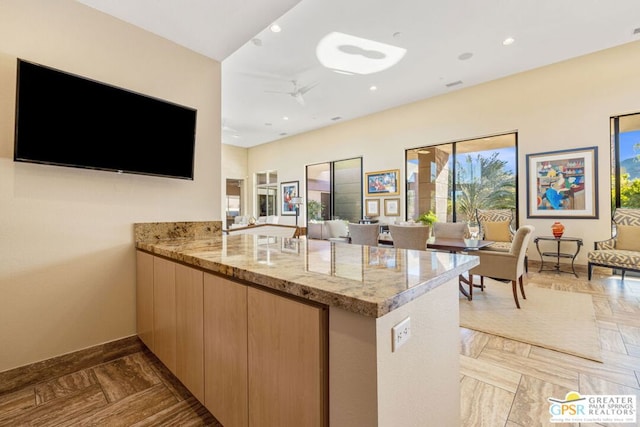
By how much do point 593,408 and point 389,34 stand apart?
4.26 metres

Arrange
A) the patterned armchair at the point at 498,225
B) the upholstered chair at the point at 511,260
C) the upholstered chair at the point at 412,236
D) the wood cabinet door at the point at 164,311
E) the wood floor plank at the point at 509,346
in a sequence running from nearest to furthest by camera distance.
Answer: the wood cabinet door at the point at 164,311 → the wood floor plank at the point at 509,346 → the upholstered chair at the point at 511,260 → the upholstered chair at the point at 412,236 → the patterned armchair at the point at 498,225

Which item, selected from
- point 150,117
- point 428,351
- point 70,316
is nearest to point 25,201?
point 70,316

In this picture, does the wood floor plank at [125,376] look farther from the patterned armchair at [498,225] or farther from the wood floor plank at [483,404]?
the patterned armchair at [498,225]

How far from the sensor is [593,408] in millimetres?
1579

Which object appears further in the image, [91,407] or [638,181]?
[638,181]

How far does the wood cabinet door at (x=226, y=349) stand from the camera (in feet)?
3.72

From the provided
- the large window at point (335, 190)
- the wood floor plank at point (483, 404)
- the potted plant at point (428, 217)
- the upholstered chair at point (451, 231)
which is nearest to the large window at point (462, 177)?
the potted plant at point (428, 217)

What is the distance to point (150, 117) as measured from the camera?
2.24 m

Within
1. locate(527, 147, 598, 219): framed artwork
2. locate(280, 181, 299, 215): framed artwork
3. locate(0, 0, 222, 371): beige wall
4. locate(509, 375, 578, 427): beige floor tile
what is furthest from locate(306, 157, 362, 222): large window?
locate(509, 375, 578, 427): beige floor tile

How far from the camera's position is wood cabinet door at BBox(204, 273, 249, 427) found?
113cm

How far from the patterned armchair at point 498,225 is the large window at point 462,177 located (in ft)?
1.14

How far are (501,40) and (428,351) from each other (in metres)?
4.80

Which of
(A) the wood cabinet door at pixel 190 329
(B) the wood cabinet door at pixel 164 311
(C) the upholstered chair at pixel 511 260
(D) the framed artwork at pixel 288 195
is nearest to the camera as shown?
(A) the wood cabinet door at pixel 190 329

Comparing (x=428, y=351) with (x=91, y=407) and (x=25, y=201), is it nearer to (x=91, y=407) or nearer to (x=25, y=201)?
(x=91, y=407)
